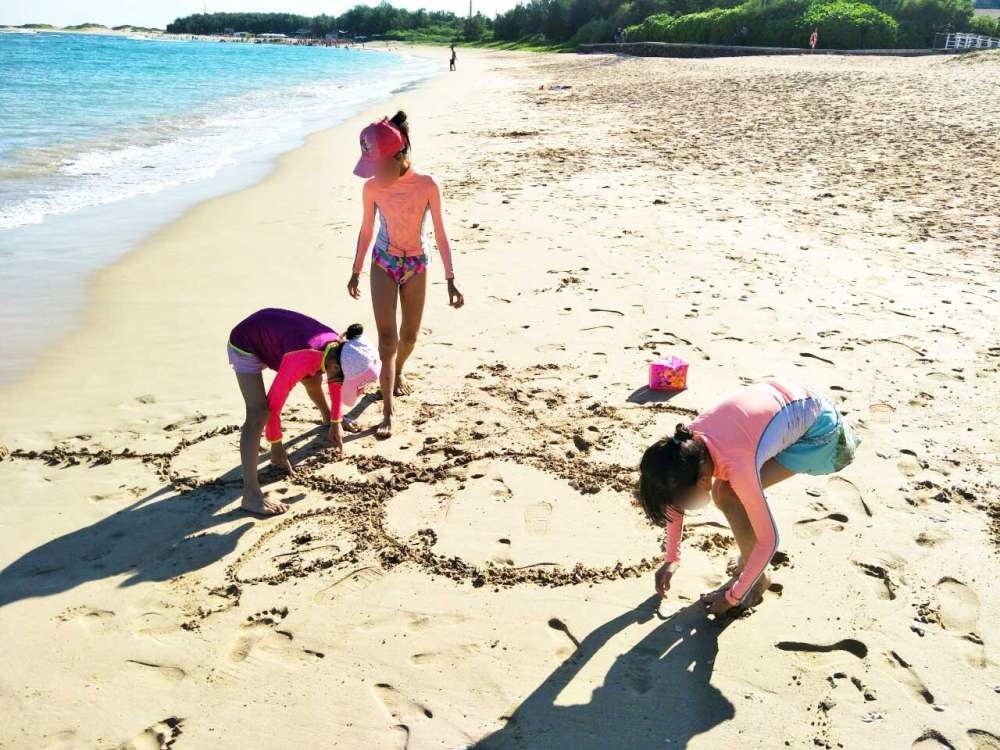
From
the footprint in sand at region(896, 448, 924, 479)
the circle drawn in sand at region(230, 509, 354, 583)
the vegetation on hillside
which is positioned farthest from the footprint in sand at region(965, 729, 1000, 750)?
the vegetation on hillside

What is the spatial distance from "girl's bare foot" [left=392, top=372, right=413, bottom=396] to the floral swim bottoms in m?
0.71

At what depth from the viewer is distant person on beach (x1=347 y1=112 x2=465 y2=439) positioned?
15.2 ft

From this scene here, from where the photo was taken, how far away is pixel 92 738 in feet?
9.18

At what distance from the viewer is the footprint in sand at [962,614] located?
310 cm

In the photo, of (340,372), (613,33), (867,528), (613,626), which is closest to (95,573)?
(340,372)

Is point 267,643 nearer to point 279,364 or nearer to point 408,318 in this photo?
point 279,364

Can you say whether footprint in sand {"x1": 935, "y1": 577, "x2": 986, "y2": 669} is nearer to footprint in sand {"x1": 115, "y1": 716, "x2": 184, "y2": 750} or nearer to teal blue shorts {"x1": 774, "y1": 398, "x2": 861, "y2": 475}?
teal blue shorts {"x1": 774, "y1": 398, "x2": 861, "y2": 475}

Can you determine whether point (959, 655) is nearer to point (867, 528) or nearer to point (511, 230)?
point (867, 528)

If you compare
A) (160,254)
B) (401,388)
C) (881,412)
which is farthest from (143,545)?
(160,254)

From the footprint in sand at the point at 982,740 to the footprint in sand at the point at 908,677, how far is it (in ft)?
0.52

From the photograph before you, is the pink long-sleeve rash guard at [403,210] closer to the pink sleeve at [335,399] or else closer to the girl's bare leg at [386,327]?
the girl's bare leg at [386,327]

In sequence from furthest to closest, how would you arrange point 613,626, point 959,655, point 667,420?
point 667,420, point 613,626, point 959,655

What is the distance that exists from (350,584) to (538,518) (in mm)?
1000

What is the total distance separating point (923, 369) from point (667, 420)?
1896 mm
